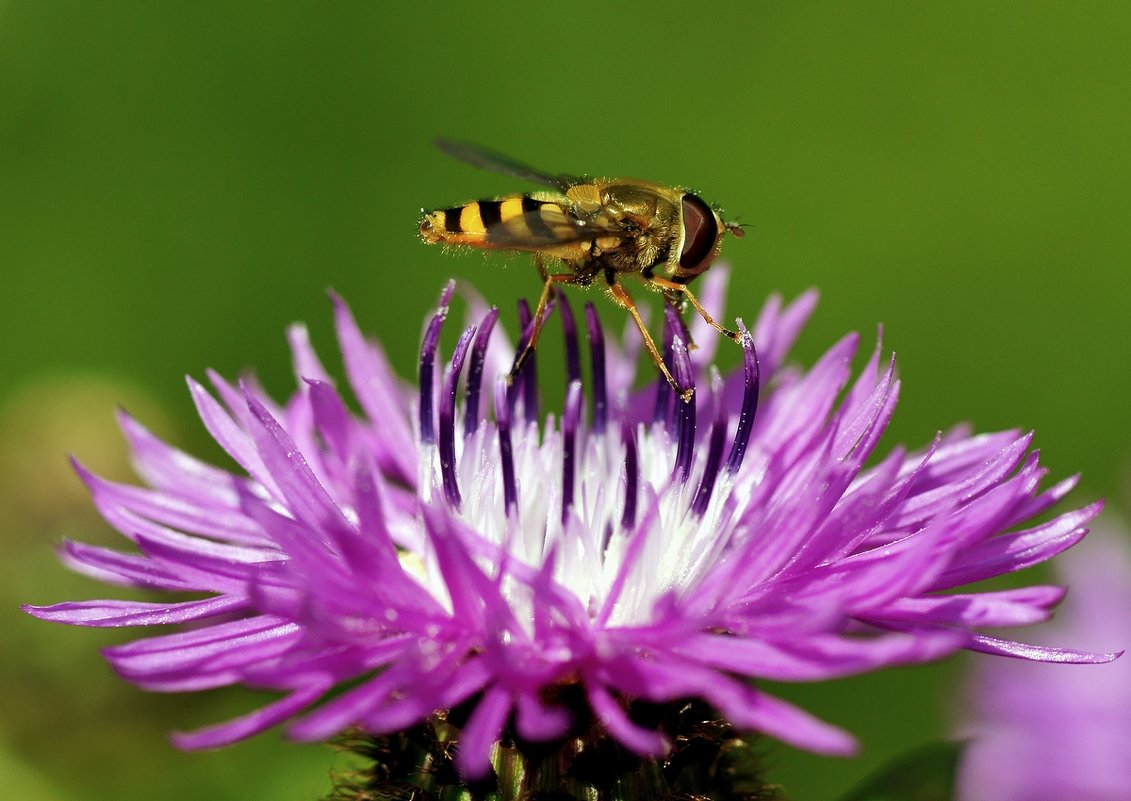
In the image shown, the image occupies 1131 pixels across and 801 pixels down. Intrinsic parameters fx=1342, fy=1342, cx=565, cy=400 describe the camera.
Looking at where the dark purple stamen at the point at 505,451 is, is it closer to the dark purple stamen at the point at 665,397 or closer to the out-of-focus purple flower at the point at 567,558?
the out-of-focus purple flower at the point at 567,558

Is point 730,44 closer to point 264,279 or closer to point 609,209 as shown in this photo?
point 264,279

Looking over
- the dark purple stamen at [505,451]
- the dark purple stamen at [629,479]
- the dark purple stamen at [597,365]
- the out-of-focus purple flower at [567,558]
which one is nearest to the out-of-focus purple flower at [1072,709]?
the out-of-focus purple flower at [567,558]

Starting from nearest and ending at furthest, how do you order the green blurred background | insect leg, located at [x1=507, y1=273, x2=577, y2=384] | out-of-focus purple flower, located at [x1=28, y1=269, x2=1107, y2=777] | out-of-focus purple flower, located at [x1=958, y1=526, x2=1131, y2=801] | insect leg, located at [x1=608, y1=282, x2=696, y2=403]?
out-of-focus purple flower, located at [x1=28, y1=269, x2=1107, y2=777] → insect leg, located at [x1=608, y1=282, x2=696, y2=403] → insect leg, located at [x1=507, y1=273, x2=577, y2=384] → out-of-focus purple flower, located at [x1=958, y1=526, x2=1131, y2=801] → the green blurred background

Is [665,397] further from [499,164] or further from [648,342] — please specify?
[499,164]

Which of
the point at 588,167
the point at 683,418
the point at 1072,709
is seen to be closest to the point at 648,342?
the point at 683,418

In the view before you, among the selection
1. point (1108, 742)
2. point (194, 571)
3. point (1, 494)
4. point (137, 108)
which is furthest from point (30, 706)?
point (137, 108)

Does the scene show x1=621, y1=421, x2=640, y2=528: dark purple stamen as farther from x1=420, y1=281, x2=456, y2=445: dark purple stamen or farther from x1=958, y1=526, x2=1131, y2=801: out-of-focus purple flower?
x1=958, y1=526, x2=1131, y2=801: out-of-focus purple flower

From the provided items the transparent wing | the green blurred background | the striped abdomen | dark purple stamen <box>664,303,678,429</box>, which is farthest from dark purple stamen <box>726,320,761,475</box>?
the green blurred background
